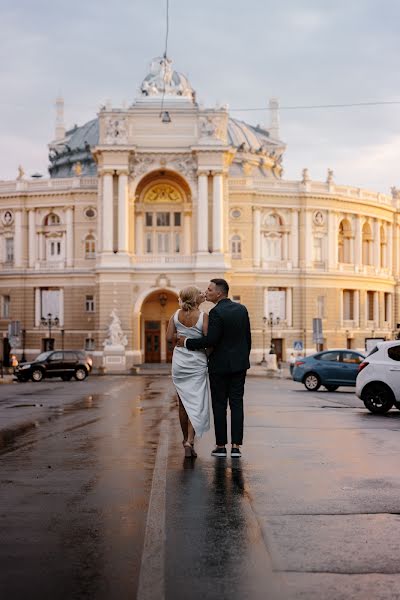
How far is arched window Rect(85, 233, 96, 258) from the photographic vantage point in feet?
234

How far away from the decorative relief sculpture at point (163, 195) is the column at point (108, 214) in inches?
181

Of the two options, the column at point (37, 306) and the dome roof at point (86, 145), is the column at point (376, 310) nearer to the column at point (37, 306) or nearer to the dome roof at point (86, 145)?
the dome roof at point (86, 145)

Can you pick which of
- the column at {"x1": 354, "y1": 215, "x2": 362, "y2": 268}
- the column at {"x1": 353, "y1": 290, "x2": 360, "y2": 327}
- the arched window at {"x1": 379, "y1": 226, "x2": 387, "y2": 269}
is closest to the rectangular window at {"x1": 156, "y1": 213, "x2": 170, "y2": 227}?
the column at {"x1": 354, "y1": 215, "x2": 362, "y2": 268}

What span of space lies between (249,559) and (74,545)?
1295 mm

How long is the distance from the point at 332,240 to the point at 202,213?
13.8 meters

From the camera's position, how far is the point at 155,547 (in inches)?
256

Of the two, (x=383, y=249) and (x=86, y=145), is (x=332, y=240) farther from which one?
(x=86, y=145)

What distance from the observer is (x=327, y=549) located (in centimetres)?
641

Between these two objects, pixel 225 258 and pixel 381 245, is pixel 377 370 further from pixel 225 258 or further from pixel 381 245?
pixel 381 245

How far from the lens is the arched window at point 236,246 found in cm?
7119

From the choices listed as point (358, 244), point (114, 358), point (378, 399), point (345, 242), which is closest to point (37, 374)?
point (114, 358)

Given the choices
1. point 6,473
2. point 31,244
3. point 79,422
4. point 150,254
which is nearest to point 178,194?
point 150,254

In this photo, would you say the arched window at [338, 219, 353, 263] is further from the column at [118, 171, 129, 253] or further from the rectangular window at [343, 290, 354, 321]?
the column at [118, 171, 129, 253]

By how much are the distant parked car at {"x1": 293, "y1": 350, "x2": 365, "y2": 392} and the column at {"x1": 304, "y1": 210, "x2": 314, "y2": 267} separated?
37627mm
